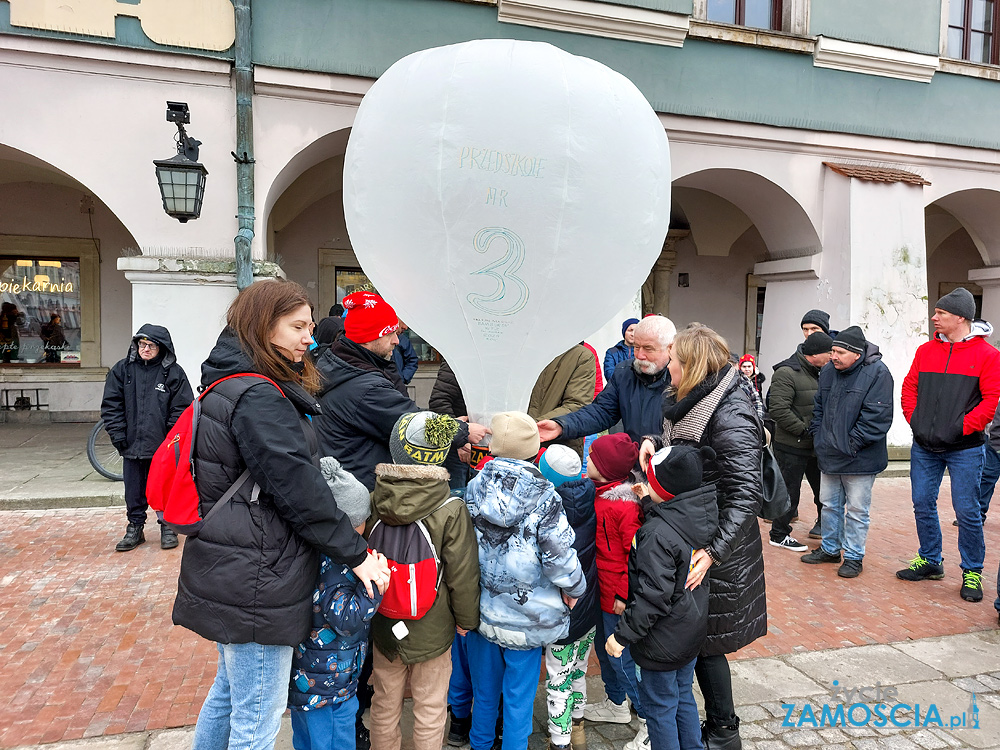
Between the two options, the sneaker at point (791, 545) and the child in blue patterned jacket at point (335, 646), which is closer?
the child in blue patterned jacket at point (335, 646)

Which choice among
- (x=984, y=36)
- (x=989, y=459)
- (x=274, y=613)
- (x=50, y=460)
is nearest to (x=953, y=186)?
(x=984, y=36)

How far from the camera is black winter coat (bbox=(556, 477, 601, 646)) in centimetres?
251

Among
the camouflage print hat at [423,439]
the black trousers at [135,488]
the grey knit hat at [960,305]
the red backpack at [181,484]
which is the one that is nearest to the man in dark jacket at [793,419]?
the grey knit hat at [960,305]

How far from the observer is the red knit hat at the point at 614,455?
2420mm

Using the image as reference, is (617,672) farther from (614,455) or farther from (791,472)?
(791,472)

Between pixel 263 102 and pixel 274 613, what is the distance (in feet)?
21.9

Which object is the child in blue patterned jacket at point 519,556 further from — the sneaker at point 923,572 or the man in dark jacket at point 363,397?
the sneaker at point 923,572

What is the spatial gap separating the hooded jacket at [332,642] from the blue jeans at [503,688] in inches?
19.0

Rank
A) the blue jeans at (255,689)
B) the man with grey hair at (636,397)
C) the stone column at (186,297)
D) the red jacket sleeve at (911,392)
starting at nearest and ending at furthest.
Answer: the blue jeans at (255,689) < the man with grey hair at (636,397) < the red jacket sleeve at (911,392) < the stone column at (186,297)

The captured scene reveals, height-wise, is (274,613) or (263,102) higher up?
(263,102)

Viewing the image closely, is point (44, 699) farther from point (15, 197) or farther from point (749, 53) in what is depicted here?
point (15, 197)

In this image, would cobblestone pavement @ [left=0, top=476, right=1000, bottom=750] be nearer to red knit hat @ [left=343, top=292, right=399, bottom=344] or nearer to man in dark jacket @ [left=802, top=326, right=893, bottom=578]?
man in dark jacket @ [left=802, top=326, right=893, bottom=578]

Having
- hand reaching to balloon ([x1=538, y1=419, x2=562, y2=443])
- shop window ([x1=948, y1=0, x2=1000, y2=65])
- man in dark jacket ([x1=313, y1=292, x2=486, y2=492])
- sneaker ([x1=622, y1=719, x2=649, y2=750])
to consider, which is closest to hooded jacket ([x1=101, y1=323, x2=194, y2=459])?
man in dark jacket ([x1=313, y1=292, x2=486, y2=492])

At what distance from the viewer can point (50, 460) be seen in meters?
7.74
